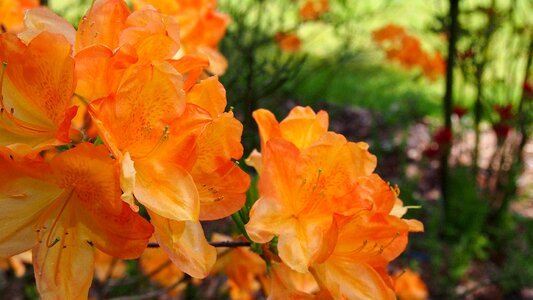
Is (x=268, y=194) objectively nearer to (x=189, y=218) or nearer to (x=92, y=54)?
(x=189, y=218)

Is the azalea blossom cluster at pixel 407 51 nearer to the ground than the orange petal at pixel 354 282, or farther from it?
nearer to the ground

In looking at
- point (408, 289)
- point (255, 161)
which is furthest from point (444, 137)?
point (255, 161)

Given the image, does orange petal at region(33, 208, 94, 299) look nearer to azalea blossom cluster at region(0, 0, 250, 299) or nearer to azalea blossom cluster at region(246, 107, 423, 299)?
azalea blossom cluster at region(0, 0, 250, 299)

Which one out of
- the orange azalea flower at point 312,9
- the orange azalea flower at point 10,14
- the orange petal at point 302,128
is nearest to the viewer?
the orange petal at point 302,128

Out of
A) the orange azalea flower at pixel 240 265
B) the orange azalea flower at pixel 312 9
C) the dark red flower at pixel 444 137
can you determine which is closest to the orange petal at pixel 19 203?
the orange azalea flower at pixel 240 265

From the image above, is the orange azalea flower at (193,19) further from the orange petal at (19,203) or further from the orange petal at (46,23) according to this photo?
the orange petal at (19,203)

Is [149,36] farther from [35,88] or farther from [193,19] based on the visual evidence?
[193,19]

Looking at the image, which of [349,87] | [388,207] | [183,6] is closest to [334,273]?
[388,207]
